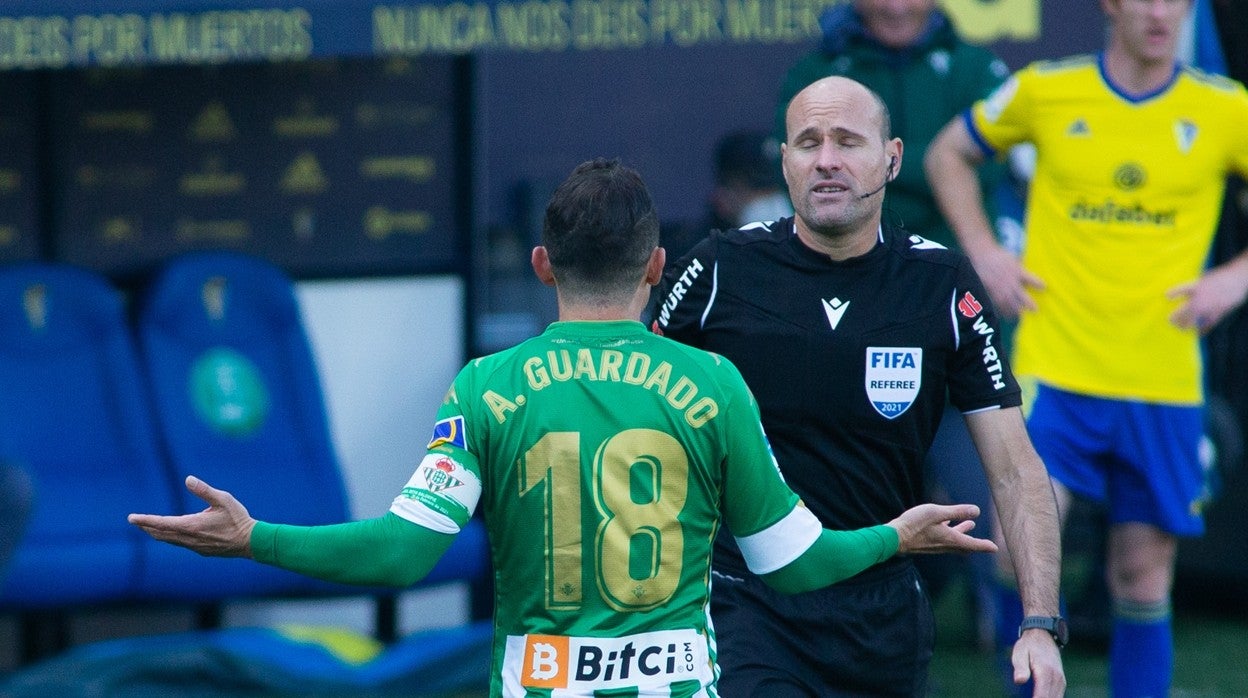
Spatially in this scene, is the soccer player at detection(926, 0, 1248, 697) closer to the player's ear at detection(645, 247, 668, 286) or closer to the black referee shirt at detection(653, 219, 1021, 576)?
the black referee shirt at detection(653, 219, 1021, 576)

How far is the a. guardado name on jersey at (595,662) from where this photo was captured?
3133 millimetres

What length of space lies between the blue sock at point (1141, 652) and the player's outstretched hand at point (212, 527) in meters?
3.15

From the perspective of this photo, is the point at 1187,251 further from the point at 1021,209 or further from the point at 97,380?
the point at 97,380

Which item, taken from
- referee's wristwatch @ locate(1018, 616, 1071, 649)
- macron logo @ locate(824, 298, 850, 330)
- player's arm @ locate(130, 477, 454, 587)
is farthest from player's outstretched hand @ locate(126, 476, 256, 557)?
referee's wristwatch @ locate(1018, 616, 1071, 649)

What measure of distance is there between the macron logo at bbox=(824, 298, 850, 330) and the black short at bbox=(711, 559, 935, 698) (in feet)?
1.67

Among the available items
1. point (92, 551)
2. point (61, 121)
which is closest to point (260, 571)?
point (92, 551)

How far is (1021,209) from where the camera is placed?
24.3 ft

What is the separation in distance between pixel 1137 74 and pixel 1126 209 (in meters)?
0.38

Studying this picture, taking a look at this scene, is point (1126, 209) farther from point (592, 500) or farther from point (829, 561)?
point (592, 500)

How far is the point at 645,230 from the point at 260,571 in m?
3.95

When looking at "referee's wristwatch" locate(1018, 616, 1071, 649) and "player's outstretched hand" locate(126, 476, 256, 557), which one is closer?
"player's outstretched hand" locate(126, 476, 256, 557)

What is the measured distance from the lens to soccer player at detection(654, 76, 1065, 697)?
395 cm

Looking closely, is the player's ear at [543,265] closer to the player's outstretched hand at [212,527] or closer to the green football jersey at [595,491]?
the green football jersey at [595,491]

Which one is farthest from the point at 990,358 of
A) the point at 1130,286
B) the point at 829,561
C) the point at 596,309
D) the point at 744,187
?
the point at 744,187
